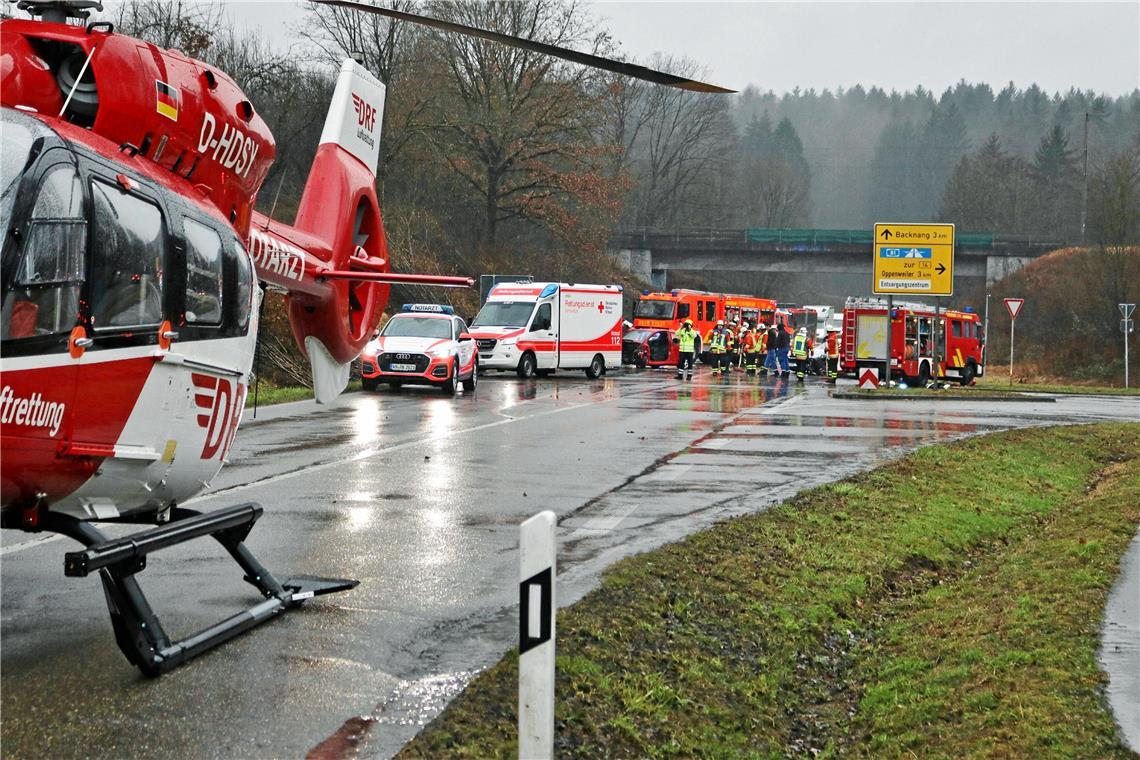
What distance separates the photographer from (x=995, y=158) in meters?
125

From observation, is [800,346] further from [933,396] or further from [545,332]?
[933,396]

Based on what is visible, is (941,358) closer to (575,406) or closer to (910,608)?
(575,406)

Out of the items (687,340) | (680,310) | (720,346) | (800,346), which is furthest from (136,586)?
(680,310)

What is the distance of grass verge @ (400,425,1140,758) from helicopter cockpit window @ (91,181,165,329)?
2.45 metres

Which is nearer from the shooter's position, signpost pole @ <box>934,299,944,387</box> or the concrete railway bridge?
signpost pole @ <box>934,299,944,387</box>

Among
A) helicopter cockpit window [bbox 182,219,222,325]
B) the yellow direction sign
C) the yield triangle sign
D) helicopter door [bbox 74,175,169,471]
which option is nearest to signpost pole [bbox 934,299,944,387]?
the yellow direction sign

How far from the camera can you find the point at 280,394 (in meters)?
26.2

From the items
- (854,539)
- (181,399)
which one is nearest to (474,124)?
(854,539)

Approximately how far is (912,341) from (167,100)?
37.8 m

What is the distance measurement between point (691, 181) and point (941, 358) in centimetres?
5267

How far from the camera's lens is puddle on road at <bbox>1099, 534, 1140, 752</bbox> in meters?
5.84

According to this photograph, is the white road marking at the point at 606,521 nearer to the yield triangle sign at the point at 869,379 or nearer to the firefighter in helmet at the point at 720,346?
the yield triangle sign at the point at 869,379

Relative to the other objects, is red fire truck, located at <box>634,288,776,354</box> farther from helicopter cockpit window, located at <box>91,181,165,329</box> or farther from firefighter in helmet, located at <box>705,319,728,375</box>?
helicopter cockpit window, located at <box>91,181,165,329</box>

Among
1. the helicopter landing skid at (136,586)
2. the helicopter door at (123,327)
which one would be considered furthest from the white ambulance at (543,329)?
the helicopter door at (123,327)
